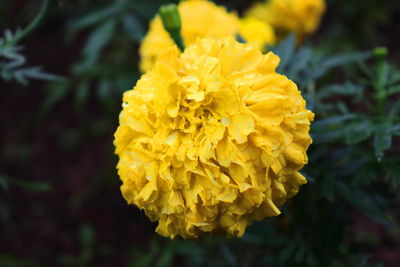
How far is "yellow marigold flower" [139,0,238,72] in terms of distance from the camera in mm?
1732

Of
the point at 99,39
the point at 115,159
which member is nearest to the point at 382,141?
the point at 99,39

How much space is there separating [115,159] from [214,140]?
1.54m

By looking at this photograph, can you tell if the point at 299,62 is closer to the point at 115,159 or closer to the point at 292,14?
the point at 292,14

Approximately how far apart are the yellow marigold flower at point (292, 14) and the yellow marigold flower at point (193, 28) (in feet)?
1.15

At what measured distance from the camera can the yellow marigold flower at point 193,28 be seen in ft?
5.68

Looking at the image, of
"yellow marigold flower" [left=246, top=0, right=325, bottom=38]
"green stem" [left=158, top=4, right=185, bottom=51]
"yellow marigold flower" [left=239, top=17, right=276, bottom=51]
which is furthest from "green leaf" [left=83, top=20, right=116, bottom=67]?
"green stem" [left=158, top=4, right=185, bottom=51]

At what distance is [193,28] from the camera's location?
1.77m

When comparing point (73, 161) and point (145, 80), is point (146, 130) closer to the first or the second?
point (145, 80)

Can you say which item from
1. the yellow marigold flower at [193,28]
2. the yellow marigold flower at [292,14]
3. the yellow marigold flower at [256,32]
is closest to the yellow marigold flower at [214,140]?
the yellow marigold flower at [193,28]

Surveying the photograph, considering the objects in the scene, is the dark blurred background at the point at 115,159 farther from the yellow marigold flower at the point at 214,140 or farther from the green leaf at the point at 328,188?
the yellow marigold flower at the point at 214,140

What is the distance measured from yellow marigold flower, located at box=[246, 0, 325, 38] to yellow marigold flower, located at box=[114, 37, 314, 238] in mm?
1137

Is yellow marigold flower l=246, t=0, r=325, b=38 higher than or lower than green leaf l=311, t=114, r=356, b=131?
lower

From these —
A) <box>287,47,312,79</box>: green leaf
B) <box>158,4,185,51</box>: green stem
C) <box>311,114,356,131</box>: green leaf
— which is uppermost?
<box>158,4,185,51</box>: green stem

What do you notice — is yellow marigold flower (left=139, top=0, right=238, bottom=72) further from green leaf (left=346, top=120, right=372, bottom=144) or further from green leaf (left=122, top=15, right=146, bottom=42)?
green leaf (left=346, top=120, right=372, bottom=144)
